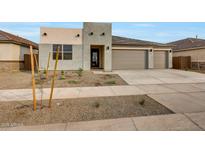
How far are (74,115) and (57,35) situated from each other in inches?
474

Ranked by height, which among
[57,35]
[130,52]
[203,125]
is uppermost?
[57,35]

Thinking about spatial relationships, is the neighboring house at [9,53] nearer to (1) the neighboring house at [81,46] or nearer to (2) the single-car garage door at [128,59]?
(1) the neighboring house at [81,46]

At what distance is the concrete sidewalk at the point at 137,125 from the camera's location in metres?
3.46

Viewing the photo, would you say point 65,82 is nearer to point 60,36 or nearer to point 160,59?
point 60,36

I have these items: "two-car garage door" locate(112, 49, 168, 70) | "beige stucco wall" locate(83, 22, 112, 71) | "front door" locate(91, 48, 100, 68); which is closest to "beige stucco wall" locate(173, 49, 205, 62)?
"two-car garage door" locate(112, 49, 168, 70)

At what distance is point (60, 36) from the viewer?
1455cm

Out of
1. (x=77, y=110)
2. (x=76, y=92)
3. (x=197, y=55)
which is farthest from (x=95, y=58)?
(x=77, y=110)

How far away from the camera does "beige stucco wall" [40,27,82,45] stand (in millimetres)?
14234

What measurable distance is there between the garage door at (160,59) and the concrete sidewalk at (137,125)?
15.3 metres

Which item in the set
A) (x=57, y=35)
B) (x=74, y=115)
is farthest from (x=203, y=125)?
(x=57, y=35)

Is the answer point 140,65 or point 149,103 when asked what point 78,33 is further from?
point 149,103

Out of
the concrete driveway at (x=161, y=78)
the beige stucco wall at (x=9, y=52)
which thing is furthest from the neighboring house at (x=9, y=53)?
the concrete driveway at (x=161, y=78)

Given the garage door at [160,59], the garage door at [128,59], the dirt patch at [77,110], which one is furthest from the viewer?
the garage door at [160,59]

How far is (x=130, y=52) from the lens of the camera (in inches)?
681
